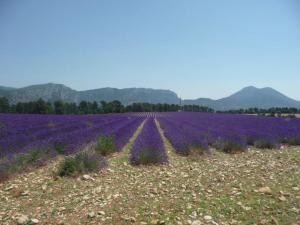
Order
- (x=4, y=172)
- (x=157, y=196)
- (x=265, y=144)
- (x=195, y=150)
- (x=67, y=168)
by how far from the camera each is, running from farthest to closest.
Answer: (x=265, y=144), (x=195, y=150), (x=67, y=168), (x=4, y=172), (x=157, y=196)

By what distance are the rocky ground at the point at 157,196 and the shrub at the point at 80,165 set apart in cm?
22

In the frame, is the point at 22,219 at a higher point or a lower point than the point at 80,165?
lower

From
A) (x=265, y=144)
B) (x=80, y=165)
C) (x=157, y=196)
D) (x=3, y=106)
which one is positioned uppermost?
(x=3, y=106)

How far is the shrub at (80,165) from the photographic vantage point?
5.22 meters

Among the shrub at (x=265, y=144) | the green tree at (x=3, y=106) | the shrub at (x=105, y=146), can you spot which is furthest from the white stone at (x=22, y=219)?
the green tree at (x=3, y=106)

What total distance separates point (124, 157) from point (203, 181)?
3.21 m

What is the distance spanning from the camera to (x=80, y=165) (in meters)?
5.41

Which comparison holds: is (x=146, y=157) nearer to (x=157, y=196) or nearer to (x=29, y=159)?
(x=157, y=196)

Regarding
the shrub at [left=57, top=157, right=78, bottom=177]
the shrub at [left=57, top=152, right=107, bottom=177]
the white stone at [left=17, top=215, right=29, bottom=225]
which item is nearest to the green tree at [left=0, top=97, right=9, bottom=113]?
the shrub at [left=57, top=152, right=107, bottom=177]

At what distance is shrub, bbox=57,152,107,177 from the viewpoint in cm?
522

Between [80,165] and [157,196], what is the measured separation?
2089 mm

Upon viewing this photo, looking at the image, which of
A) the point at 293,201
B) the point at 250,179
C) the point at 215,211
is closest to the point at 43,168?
the point at 215,211

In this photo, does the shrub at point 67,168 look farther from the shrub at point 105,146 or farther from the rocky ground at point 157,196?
the shrub at point 105,146

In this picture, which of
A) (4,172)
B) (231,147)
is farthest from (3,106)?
(231,147)
